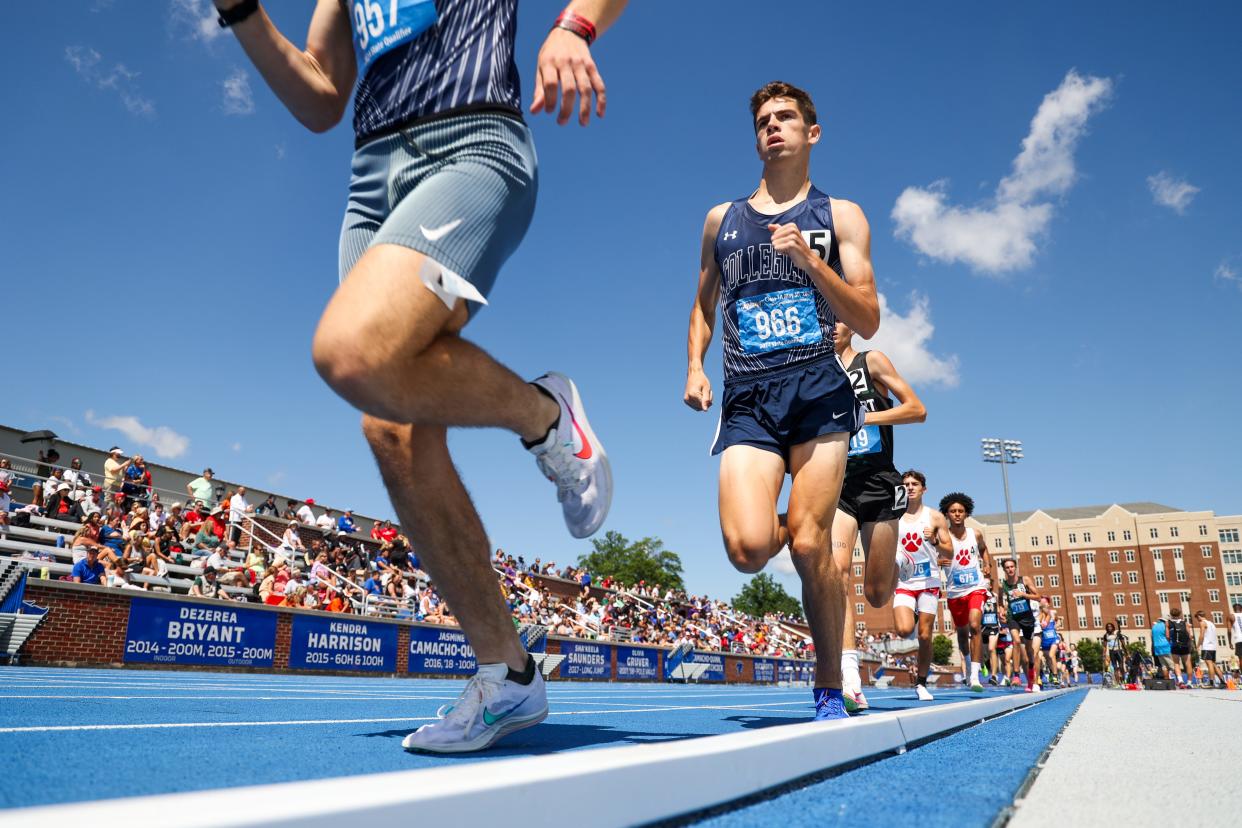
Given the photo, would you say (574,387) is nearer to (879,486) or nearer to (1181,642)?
(879,486)

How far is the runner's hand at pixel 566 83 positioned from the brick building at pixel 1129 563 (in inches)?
3494

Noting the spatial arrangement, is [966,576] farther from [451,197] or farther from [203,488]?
[203,488]

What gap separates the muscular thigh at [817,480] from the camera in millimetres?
3629

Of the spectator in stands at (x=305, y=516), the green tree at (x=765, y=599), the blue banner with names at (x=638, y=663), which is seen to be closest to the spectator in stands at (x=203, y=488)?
the spectator in stands at (x=305, y=516)

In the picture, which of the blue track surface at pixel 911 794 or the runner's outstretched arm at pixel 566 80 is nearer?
the blue track surface at pixel 911 794

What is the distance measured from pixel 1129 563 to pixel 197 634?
344 ft

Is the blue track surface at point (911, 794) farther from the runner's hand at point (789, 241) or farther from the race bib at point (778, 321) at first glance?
the race bib at point (778, 321)

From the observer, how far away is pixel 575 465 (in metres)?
2.34

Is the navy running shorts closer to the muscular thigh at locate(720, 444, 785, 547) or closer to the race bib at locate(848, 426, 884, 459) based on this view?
the muscular thigh at locate(720, 444, 785, 547)

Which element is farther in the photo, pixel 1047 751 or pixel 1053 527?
pixel 1053 527

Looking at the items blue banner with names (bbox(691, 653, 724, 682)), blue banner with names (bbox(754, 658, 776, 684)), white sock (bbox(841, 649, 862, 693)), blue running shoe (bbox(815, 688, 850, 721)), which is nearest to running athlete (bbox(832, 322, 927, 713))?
white sock (bbox(841, 649, 862, 693))

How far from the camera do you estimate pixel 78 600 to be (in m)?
11.1

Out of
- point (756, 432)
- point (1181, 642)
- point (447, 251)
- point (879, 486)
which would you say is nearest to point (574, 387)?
point (447, 251)

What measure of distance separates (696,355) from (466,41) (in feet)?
7.58
